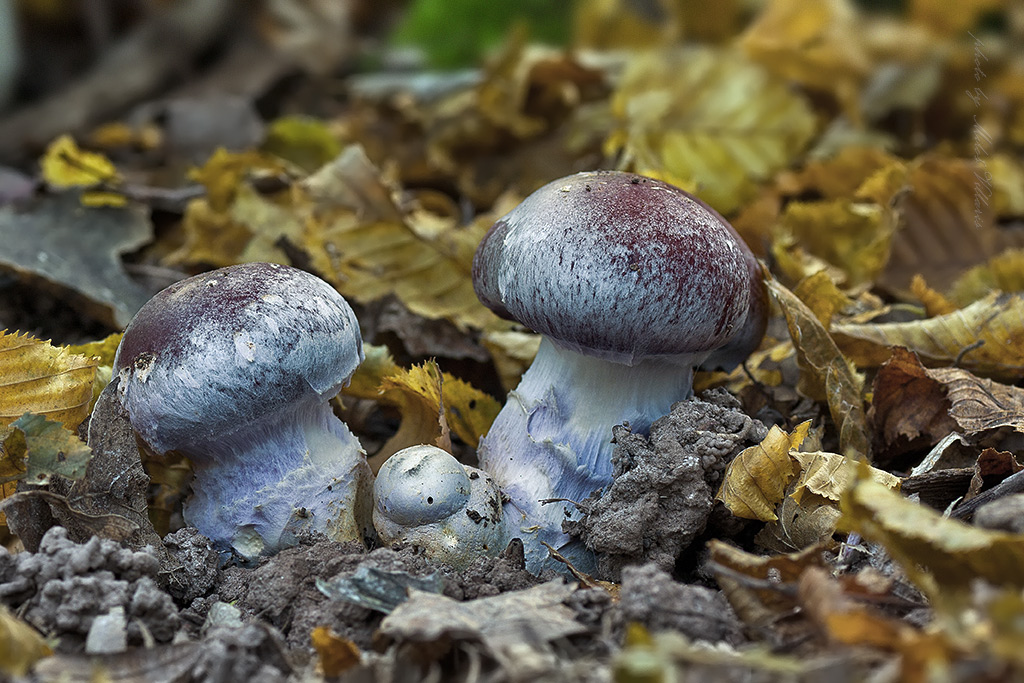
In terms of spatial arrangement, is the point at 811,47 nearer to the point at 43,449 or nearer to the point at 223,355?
the point at 223,355

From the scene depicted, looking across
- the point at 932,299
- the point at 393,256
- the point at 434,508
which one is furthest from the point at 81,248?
the point at 932,299

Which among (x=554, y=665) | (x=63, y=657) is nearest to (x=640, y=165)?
(x=554, y=665)

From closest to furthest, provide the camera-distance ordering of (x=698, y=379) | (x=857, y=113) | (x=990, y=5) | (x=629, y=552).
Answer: (x=629, y=552) → (x=698, y=379) → (x=857, y=113) → (x=990, y=5)

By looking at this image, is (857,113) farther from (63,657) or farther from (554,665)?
(63,657)

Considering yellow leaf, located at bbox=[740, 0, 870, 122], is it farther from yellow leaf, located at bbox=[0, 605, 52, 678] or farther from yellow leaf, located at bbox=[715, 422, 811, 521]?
yellow leaf, located at bbox=[0, 605, 52, 678]

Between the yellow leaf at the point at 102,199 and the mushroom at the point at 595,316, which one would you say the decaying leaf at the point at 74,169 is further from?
the mushroom at the point at 595,316
